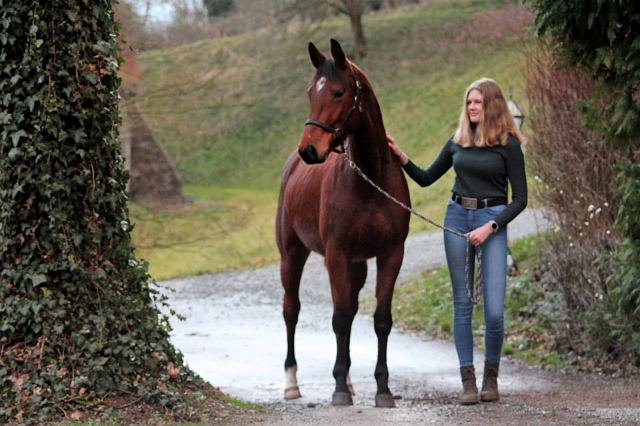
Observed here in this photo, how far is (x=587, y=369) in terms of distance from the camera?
7.36 meters

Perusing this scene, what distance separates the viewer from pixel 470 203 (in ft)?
19.2

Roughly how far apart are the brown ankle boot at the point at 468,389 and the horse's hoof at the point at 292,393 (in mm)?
1495

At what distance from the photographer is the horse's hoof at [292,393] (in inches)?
261

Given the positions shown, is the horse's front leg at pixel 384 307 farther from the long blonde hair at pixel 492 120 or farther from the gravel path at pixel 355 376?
the long blonde hair at pixel 492 120

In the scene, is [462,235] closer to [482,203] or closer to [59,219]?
[482,203]

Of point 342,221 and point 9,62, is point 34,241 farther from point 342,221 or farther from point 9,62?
point 342,221

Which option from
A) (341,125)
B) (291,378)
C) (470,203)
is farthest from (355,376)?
A: (341,125)

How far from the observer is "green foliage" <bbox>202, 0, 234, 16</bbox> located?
53125mm

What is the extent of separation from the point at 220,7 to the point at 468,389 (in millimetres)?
51256

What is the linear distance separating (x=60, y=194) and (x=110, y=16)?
1.25 meters

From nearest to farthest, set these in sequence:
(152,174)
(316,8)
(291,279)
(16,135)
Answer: (16,135) < (291,279) < (152,174) < (316,8)

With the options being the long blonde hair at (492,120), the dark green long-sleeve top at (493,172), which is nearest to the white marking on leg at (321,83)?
the long blonde hair at (492,120)

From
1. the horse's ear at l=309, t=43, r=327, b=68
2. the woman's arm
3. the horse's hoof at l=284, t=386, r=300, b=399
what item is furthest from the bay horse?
the horse's hoof at l=284, t=386, r=300, b=399

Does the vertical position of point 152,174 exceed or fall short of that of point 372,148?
it falls short
